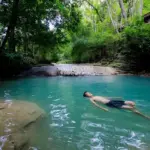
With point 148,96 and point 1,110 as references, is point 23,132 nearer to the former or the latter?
point 1,110

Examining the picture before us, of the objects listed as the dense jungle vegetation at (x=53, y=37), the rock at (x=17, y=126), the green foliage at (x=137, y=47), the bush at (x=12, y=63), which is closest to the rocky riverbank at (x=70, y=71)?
the bush at (x=12, y=63)

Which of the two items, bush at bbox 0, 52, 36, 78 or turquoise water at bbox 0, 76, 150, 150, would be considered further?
bush at bbox 0, 52, 36, 78

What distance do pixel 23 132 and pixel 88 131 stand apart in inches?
57.1

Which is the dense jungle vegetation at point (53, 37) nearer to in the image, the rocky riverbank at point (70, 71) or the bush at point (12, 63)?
the bush at point (12, 63)

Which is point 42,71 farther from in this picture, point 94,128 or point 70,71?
point 94,128

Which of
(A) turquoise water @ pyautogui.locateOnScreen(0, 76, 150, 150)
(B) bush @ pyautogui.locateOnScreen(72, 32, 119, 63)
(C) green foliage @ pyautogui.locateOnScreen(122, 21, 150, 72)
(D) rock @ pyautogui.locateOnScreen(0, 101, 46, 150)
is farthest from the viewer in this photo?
(B) bush @ pyautogui.locateOnScreen(72, 32, 119, 63)

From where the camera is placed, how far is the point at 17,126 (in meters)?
4.32

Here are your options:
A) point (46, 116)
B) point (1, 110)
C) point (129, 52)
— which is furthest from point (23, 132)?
point (129, 52)

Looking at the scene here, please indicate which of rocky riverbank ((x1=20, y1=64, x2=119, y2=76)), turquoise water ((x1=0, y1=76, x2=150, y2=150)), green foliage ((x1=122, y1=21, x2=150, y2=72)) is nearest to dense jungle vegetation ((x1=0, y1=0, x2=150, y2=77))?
green foliage ((x1=122, y1=21, x2=150, y2=72))

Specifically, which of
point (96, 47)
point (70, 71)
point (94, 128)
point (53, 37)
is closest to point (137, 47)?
point (96, 47)

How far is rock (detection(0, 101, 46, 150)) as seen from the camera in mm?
3389

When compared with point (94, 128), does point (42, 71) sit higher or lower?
higher

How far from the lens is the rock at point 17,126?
133 inches

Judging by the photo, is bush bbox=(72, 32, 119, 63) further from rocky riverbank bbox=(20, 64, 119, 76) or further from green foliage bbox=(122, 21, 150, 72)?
rocky riverbank bbox=(20, 64, 119, 76)
